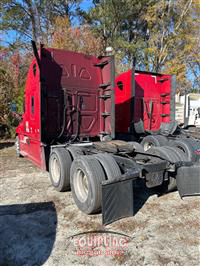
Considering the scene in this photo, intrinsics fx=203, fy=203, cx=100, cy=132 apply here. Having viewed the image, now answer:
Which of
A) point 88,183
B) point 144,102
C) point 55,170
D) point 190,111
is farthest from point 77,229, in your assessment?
point 190,111

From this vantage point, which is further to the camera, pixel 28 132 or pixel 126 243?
pixel 28 132

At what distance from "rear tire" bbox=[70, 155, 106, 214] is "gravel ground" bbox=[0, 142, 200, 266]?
0.64 ft

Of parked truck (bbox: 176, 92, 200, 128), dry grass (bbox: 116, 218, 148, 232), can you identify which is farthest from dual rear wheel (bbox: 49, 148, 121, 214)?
parked truck (bbox: 176, 92, 200, 128)

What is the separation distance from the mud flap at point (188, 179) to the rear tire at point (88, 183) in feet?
4.56

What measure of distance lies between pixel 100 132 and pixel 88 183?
2867mm

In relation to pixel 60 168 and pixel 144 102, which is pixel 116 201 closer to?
pixel 60 168

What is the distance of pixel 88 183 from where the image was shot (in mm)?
3262

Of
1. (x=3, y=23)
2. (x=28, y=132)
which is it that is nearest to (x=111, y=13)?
(x=3, y=23)

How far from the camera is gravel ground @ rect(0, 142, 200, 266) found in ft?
7.77

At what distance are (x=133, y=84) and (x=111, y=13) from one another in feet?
55.3

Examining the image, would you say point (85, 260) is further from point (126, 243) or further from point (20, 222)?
point (20, 222)

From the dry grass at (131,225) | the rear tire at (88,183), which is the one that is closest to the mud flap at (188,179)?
the dry grass at (131,225)

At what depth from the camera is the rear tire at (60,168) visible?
4.21m

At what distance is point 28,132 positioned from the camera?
6176mm
